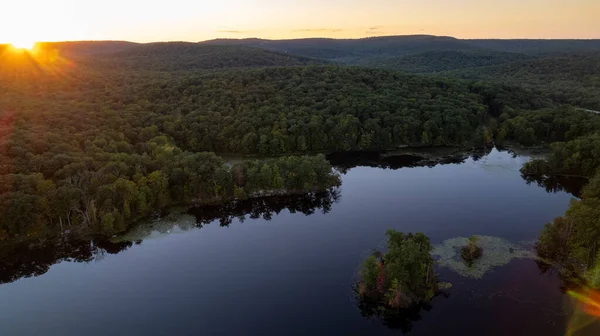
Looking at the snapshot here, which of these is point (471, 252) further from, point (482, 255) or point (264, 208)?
point (264, 208)

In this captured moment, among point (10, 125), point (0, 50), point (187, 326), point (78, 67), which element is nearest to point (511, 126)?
Answer: point (187, 326)

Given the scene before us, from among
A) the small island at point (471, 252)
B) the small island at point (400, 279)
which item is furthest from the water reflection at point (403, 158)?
the small island at point (400, 279)

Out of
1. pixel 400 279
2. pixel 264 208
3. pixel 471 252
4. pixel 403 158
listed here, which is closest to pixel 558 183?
pixel 403 158

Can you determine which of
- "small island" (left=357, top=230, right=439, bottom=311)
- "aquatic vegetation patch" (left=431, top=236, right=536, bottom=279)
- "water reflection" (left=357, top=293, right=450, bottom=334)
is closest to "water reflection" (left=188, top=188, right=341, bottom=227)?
"aquatic vegetation patch" (left=431, top=236, right=536, bottom=279)

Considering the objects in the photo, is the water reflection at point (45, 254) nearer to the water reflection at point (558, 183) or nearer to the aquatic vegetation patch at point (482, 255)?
the aquatic vegetation patch at point (482, 255)

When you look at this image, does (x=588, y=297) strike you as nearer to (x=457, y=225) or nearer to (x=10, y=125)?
(x=457, y=225)

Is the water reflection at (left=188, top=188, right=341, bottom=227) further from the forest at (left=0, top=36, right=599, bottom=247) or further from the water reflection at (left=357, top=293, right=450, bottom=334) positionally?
the water reflection at (left=357, top=293, right=450, bottom=334)
